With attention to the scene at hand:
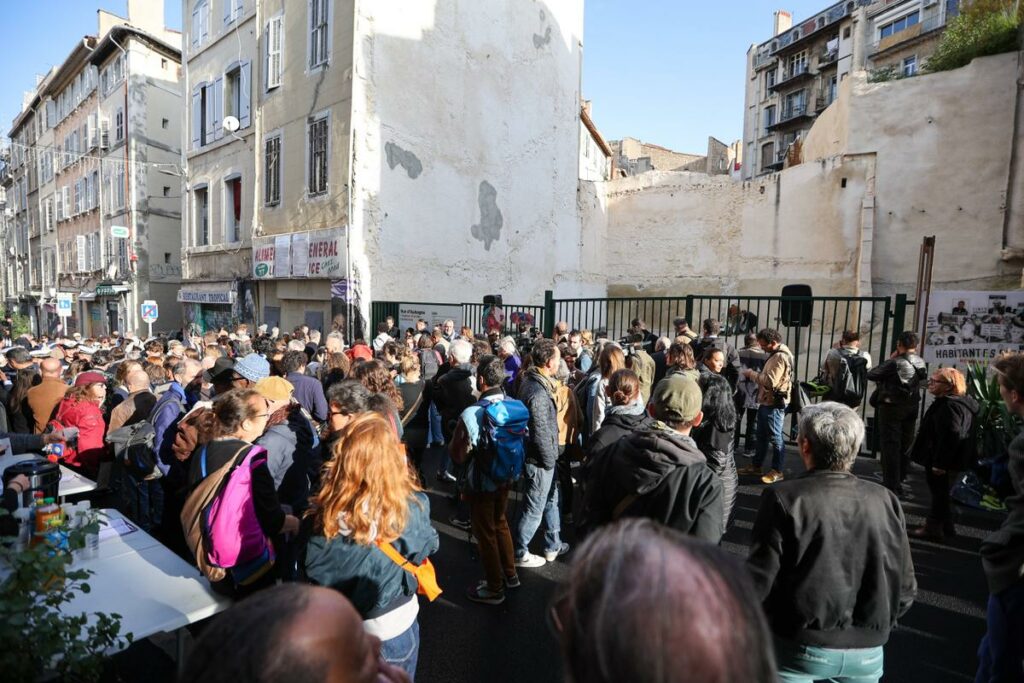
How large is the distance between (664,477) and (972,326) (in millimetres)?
6699

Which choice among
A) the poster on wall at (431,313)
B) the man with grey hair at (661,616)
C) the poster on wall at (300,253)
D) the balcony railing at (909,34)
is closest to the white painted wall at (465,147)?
the poster on wall at (431,313)

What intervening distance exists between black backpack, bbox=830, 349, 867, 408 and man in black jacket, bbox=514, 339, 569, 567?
3569mm

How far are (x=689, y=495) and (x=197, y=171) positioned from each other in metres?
20.3

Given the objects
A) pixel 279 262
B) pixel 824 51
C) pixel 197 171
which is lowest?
pixel 279 262

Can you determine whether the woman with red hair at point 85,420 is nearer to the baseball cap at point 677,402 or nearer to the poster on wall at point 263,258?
the baseball cap at point 677,402

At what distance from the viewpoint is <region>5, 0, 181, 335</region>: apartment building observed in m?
22.3

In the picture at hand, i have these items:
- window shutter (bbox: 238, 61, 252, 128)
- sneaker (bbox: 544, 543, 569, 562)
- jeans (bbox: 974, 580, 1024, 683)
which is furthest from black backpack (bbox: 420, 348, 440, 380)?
window shutter (bbox: 238, 61, 252, 128)

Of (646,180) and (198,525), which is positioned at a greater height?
(646,180)

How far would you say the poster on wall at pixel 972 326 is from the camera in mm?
6758

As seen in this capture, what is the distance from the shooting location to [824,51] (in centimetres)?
3572

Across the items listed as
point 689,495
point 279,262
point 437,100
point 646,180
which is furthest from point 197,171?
point 689,495

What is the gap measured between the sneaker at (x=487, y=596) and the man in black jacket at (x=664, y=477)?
1.44 metres

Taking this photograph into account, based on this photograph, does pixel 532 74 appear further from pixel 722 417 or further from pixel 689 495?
pixel 689 495

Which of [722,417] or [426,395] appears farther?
[426,395]
